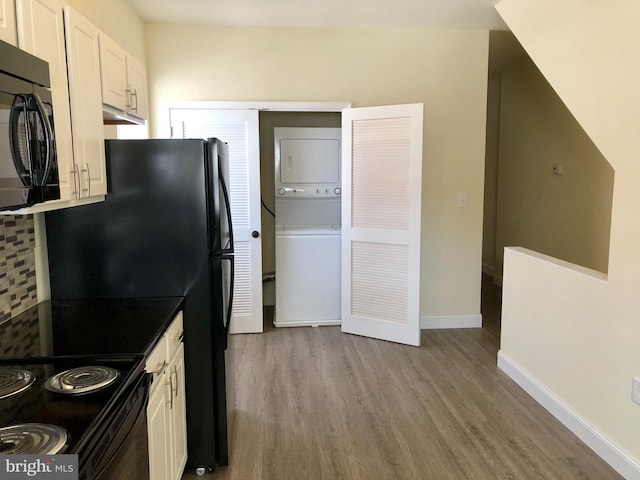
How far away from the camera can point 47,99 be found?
1421 mm

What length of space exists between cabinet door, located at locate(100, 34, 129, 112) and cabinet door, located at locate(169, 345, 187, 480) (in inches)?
47.3

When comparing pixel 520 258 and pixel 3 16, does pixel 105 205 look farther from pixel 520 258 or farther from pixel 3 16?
pixel 520 258

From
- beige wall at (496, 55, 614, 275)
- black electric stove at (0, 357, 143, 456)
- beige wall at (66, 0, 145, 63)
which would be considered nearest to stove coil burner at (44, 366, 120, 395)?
black electric stove at (0, 357, 143, 456)

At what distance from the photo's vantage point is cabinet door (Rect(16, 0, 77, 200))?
4.65 ft

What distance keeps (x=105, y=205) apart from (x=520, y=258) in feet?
8.33

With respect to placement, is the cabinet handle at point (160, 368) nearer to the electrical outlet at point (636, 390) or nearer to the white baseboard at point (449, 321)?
the electrical outlet at point (636, 390)

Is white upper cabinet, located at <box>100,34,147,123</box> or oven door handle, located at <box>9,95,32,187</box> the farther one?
white upper cabinet, located at <box>100,34,147,123</box>

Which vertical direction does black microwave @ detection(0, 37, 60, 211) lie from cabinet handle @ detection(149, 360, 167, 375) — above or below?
above

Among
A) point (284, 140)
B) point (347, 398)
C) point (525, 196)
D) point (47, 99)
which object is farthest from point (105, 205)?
point (525, 196)

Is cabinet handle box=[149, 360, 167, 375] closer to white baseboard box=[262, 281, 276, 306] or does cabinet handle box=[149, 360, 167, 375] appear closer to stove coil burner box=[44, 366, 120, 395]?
stove coil burner box=[44, 366, 120, 395]

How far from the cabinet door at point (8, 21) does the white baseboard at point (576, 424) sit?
2952 millimetres

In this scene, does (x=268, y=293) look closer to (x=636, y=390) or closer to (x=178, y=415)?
(x=178, y=415)

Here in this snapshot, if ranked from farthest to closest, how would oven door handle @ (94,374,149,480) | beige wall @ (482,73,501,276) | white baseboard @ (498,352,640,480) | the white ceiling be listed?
beige wall @ (482,73,501,276), the white ceiling, white baseboard @ (498,352,640,480), oven door handle @ (94,374,149,480)

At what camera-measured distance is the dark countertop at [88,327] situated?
152 centimetres
